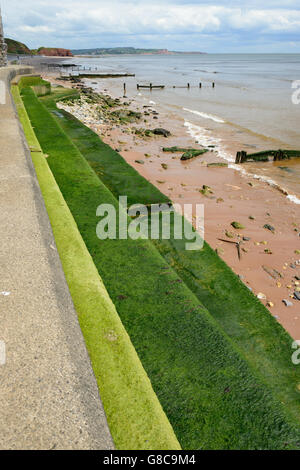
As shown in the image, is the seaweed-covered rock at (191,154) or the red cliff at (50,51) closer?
the seaweed-covered rock at (191,154)

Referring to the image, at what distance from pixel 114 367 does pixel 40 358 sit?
613 mm

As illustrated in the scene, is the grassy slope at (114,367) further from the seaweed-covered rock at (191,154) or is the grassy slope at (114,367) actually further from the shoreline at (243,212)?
the seaweed-covered rock at (191,154)

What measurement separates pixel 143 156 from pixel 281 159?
6729 millimetres

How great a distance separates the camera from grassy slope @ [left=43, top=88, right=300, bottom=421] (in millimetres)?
3438

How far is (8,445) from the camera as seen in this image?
5.74ft

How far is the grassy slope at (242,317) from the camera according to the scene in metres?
3.44

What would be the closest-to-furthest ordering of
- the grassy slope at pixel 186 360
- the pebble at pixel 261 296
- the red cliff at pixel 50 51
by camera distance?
1. the grassy slope at pixel 186 360
2. the pebble at pixel 261 296
3. the red cliff at pixel 50 51

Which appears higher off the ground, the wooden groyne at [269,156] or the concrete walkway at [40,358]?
the wooden groyne at [269,156]

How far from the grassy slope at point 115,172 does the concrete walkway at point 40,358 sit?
3.79 meters

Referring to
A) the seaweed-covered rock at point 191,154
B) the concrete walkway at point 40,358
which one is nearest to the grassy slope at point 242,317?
the concrete walkway at point 40,358

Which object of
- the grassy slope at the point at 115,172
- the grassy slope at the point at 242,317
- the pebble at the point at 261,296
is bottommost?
the pebble at the point at 261,296

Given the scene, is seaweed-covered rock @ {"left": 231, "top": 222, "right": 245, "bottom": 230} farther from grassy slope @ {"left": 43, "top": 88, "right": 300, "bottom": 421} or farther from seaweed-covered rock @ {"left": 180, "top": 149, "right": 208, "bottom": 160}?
seaweed-covered rock @ {"left": 180, "top": 149, "right": 208, "bottom": 160}

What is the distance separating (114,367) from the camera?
2.57m
